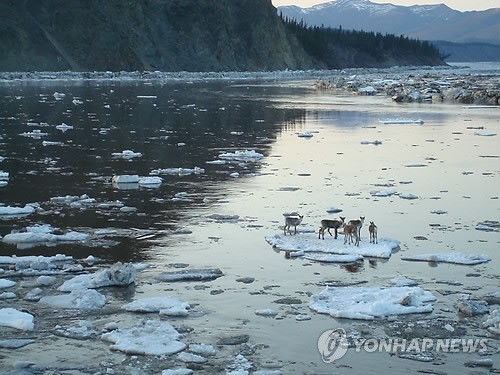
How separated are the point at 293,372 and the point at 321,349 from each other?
64 centimetres

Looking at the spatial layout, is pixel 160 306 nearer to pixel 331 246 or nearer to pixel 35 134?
pixel 331 246

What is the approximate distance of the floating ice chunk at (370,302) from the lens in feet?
31.4

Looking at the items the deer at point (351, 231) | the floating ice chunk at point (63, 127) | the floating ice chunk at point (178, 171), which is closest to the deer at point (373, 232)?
the deer at point (351, 231)

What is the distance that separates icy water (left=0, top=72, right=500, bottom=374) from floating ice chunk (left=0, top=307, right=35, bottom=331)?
2.84 ft

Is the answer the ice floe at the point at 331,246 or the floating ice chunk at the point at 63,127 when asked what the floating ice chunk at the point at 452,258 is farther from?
the floating ice chunk at the point at 63,127

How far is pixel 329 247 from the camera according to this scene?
12477 millimetres

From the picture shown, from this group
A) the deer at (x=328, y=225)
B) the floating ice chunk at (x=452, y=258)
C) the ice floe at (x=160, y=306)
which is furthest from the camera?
the deer at (x=328, y=225)

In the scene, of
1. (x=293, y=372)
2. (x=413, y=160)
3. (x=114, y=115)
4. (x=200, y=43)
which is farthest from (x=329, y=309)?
(x=200, y=43)

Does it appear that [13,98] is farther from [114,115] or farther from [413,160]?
[413,160]

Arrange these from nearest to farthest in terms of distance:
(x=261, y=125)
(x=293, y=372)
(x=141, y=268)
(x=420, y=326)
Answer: (x=293, y=372), (x=420, y=326), (x=141, y=268), (x=261, y=125)

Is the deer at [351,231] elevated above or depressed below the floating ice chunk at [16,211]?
above

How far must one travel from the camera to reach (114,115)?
122 ft

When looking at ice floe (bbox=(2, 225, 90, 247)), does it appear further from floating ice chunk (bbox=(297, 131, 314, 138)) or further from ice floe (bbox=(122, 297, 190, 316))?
floating ice chunk (bbox=(297, 131, 314, 138))

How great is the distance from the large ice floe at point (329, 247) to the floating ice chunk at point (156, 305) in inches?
112
